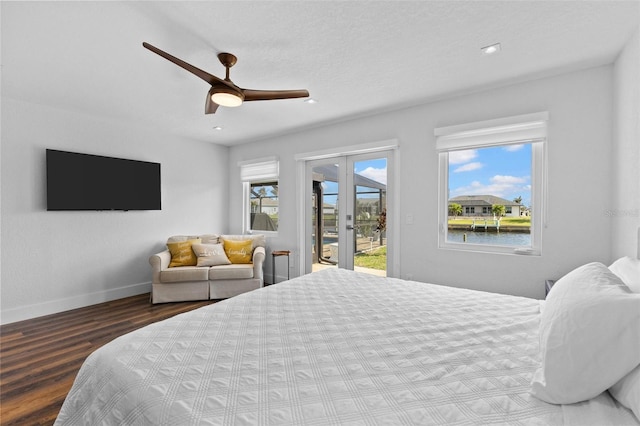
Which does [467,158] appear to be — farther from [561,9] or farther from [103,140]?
[103,140]

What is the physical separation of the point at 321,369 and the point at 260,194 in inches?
170

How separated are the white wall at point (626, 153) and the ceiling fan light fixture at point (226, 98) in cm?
280

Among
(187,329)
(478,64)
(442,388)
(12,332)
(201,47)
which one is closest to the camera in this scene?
(442,388)

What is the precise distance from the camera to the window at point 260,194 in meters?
4.86

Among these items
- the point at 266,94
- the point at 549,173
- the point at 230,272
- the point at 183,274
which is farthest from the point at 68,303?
the point at 549,173

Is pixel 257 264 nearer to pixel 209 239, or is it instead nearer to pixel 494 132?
pixel 209 239

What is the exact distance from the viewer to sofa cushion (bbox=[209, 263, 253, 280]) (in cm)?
386

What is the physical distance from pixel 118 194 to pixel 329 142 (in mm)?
3017

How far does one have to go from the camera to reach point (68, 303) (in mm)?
3527

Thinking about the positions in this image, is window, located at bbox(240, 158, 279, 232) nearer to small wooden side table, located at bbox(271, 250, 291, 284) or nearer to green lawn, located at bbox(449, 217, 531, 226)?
small wooden side table, located at bbox(271, 250, 291, 284)

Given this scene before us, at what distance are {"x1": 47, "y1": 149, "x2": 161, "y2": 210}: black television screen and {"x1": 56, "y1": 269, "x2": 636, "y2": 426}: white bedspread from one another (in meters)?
3.13

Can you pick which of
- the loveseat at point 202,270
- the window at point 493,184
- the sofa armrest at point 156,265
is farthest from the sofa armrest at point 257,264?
the window at point 493,184

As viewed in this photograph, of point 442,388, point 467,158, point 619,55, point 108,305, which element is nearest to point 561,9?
point 619,55

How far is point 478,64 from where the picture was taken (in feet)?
7.97
